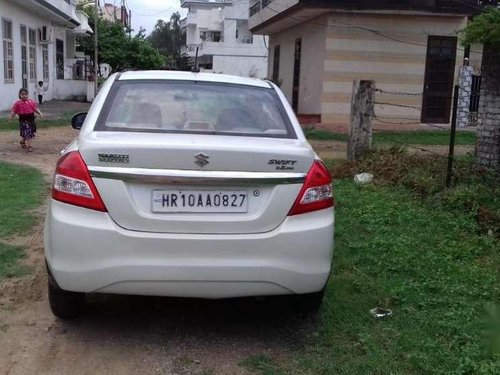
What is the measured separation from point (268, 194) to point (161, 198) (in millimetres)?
570

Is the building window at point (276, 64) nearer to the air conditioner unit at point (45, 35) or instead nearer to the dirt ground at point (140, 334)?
the air conditioner unit at point (45, 35)

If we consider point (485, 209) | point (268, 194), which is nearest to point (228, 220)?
point (268, 194)

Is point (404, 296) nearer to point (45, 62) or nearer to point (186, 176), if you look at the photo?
point (186, 176)

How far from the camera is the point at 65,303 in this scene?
148 inches

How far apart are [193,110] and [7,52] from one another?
1924 cm

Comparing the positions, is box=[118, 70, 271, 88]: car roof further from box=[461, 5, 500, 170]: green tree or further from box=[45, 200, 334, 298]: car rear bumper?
box=[461, 5, 500, 170]: green tree

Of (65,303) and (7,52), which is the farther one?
(7,52)

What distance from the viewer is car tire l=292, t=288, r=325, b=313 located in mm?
3807

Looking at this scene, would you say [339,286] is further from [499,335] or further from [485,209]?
[499,335]

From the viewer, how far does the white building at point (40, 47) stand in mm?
21000

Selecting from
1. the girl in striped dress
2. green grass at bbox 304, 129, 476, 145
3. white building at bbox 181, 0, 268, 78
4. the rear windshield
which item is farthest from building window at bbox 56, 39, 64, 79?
the rear windshield

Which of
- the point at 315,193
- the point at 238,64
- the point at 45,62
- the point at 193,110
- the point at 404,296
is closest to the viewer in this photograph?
the point at 315,193

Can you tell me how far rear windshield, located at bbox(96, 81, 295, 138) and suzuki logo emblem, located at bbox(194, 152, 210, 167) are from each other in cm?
44

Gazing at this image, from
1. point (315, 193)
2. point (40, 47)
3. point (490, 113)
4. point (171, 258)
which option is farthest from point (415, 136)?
point (40, 47)
